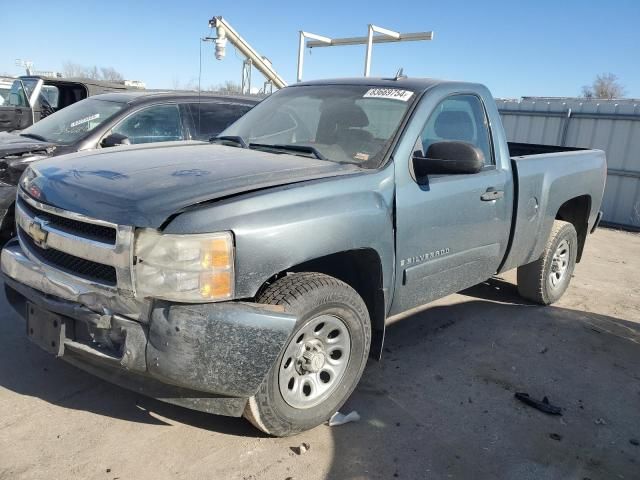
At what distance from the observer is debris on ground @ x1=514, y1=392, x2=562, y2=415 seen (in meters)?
3.35

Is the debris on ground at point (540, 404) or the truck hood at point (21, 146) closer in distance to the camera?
the debris on ground at point (540, 404)

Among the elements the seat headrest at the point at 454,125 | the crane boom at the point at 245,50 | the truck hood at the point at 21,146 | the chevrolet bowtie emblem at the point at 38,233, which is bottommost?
the chevrolet bowtie emblem at the point at 38,233

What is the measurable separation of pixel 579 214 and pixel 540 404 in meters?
2.87

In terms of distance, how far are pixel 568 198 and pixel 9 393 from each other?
457cm

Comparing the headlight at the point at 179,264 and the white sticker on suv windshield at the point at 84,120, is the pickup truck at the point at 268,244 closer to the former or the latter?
the headlight at the point at 179,264

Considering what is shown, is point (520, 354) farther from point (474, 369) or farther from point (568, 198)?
point (568, 198)

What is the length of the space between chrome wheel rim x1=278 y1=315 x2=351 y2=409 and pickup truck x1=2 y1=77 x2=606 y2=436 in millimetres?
10

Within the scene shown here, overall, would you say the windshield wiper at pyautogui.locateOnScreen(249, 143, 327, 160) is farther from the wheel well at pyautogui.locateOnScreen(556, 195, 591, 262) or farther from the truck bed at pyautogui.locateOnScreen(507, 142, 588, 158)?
the truck bed at pyautogui.locateOnScreen(507, 142, 588, 158)

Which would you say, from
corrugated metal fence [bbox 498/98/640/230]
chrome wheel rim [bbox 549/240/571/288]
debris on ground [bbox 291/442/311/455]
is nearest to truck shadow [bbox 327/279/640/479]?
debris on ground [bbox 291/442/311/455]

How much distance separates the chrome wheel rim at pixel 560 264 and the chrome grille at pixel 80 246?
4162mm

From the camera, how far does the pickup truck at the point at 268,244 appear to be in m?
2.39

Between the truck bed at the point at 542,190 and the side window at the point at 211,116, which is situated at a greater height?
the side window at the point at 211,116

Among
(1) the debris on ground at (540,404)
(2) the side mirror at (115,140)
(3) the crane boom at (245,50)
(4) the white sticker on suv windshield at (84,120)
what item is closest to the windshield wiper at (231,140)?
(2) the side mirror at (115,140)

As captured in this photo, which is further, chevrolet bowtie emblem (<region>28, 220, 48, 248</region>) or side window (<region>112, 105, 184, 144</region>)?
side window (<region>112, 105, 184, 144</region>)
